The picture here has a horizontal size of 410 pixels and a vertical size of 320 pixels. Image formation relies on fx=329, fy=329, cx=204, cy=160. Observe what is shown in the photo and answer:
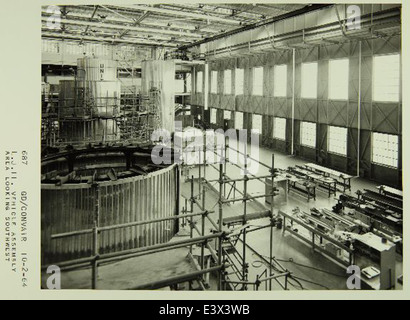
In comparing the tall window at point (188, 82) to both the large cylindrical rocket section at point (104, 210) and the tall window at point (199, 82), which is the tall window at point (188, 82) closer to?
the tall window at point (199, 82)

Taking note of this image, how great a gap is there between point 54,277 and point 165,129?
14.7 metres

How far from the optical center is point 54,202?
6.34 metres

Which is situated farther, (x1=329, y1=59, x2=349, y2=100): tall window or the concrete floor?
(x1=329, y1=59, x2=349, y2=100): tall window

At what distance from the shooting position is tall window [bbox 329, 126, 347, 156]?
1992 centimetres

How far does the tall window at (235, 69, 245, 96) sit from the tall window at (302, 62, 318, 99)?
804 centimetres

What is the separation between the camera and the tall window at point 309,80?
21875mm

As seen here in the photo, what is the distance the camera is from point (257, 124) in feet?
94.1

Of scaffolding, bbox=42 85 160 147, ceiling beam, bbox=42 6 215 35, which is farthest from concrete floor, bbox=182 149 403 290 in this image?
ceiling beam, bbox=42 6 215 35

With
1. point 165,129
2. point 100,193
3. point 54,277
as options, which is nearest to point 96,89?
point 165,129

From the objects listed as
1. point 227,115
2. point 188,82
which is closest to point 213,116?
point 227,115

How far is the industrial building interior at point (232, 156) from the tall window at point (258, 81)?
5.6 inches

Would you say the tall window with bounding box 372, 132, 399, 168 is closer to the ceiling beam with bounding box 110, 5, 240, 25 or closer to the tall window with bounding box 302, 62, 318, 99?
the tall window with bounding box 302, 62, 318, 99

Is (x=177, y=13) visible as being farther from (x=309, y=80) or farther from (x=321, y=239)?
(x=321, y=239)
